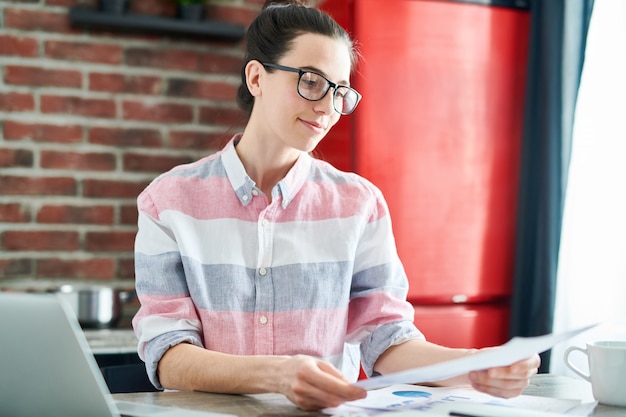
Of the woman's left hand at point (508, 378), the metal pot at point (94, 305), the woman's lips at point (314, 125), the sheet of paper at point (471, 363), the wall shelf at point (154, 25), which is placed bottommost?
the metal pot at point (94, 305)

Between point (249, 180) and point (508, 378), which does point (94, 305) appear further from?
point (508, 378)

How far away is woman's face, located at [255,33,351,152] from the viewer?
129 cm

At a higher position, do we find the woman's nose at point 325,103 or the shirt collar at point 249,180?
the woman's nose at point 325,103

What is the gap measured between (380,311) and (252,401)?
0.41 m

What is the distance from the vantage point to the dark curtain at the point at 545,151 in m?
1.90

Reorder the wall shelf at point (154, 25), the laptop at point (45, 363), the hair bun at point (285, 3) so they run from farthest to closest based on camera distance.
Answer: the wall shelf at point (154, 25) → the hair bun at point (285, 3) → the laptop at point (45, 363)

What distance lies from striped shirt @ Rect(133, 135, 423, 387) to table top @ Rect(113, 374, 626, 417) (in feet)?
0.72

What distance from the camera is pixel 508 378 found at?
3.06ft

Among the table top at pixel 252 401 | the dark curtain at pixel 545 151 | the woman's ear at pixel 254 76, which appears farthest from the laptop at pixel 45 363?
the dark curtain at pixel 545 151

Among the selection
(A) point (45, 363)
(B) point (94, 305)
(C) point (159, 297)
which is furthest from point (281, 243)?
(B) point (94, 305)

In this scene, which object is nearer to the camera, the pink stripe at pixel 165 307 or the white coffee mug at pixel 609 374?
the white coffee mug at pixel 609 374

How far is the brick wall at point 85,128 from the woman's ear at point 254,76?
0.92 meters

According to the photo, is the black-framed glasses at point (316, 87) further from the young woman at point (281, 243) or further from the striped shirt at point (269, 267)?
the striped shirt at point (269, 267)

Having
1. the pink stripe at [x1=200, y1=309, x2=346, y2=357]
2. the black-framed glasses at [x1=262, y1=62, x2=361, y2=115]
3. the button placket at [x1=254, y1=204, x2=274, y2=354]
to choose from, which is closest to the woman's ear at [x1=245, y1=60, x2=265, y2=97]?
the black-framed glasses at [x1=262, y1=62, x2=361, y2=115]
